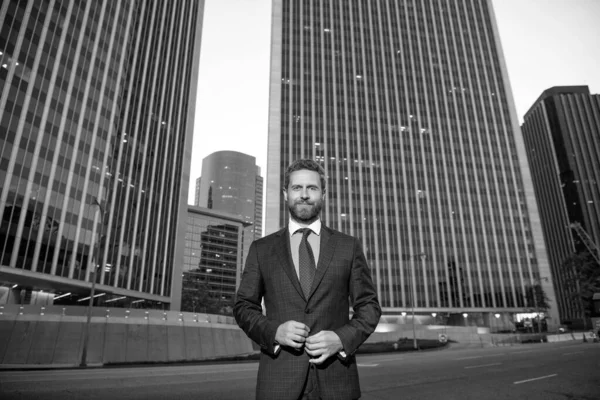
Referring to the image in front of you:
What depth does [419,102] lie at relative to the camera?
100562 mm

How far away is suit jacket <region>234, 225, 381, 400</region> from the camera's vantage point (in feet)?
8.09

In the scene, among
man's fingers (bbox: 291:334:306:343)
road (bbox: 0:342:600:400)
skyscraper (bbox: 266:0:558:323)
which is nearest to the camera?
man's fingers (bbox: 291:334:306:343)

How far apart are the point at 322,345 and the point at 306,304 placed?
37 cm

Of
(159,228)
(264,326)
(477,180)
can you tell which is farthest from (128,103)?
(477,180)

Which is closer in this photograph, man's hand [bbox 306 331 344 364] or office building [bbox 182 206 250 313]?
man's hand [bbox 306 331 344 364]

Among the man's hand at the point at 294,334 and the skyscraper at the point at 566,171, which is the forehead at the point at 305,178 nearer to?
the man's hand at the point at 294,334

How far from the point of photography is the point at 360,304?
2840 mm

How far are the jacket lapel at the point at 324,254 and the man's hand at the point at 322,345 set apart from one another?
0.35 metres

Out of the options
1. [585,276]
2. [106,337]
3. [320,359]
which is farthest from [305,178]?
[585,276]

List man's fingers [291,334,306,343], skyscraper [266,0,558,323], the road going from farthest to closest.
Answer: skyscraper [266,0,558,323]
the road
man's fingers [291,334,306,343]

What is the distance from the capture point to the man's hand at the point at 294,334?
2355 mm

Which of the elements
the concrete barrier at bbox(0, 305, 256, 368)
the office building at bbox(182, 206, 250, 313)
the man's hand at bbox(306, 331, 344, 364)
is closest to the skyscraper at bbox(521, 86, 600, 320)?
the office building at bbox(182, 206, 250, 313)

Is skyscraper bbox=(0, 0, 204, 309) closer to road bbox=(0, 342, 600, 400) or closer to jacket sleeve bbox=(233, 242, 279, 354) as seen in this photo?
road bbox=(0, 342, 600, 400)

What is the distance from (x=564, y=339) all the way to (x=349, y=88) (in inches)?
2771
